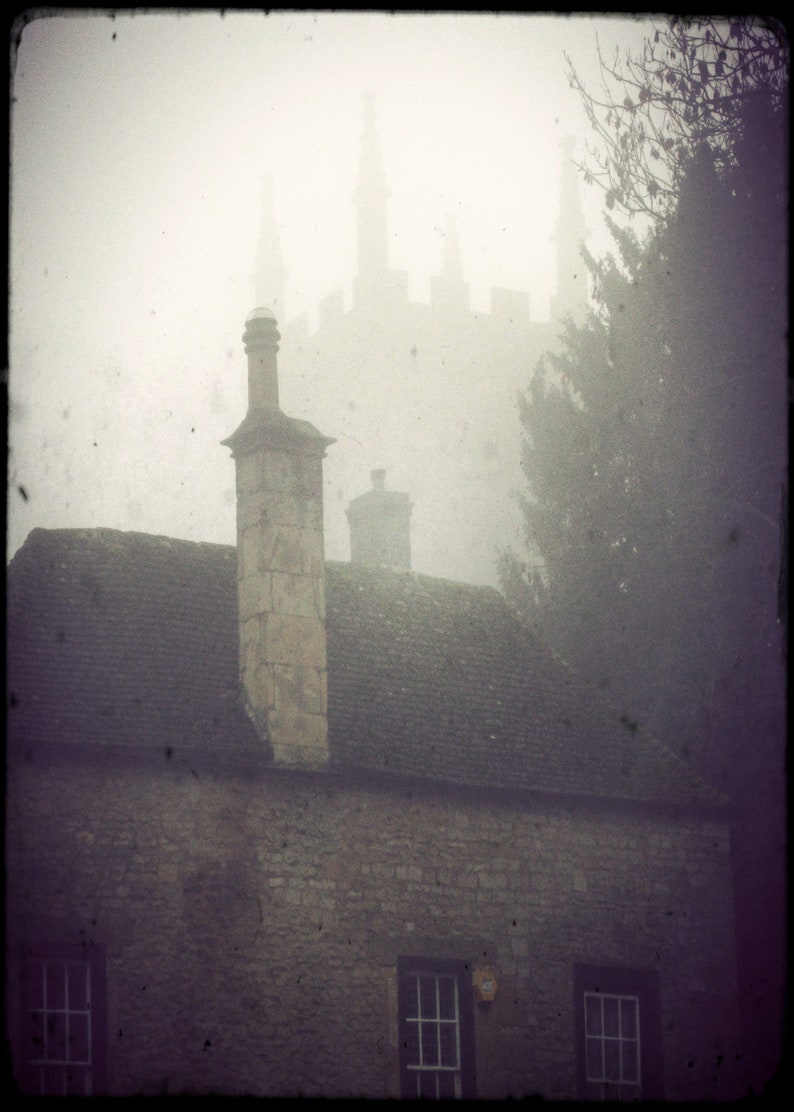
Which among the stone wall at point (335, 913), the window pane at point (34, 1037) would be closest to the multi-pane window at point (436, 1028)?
the stone wall at point (335, 913)

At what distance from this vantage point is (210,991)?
16078 millimetres

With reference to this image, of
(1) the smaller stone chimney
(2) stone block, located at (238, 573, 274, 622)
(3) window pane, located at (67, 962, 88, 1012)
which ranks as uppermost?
(1) the smaller stone chimney

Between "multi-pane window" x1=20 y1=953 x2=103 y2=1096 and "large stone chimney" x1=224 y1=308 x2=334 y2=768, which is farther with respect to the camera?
"large stone chimney" x1=224 y1=308 x2=334 y2=768

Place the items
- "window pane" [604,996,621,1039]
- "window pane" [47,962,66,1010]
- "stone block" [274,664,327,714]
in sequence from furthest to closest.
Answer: "window pane" [604,996,621,1039]
"stone block" [274,664,327,714]
"window pane" [47,962,66,1010]

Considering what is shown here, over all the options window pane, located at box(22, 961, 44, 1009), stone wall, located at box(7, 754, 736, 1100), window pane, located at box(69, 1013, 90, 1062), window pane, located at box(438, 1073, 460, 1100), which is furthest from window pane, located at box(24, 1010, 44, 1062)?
window pane, located at box(438, 1073, 460, 1100)

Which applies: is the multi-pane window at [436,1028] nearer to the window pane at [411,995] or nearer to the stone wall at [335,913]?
the window pane at [411,995]

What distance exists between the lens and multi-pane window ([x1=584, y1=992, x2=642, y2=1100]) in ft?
61.1

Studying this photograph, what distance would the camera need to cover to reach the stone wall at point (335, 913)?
52.0 ft

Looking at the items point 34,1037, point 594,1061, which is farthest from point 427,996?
point 34,1037

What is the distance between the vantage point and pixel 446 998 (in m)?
17.9

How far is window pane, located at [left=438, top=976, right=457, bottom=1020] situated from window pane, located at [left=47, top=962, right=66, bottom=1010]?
4.62 meters

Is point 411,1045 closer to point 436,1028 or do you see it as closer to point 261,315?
point 436,1028

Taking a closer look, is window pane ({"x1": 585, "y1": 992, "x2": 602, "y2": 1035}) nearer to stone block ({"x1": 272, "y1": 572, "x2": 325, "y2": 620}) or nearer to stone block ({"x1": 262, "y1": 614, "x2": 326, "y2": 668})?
stone block ({"x1": 262, "y1": 614, "x2": 326, "y2": 668})

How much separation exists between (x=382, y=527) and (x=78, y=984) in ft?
36.8
